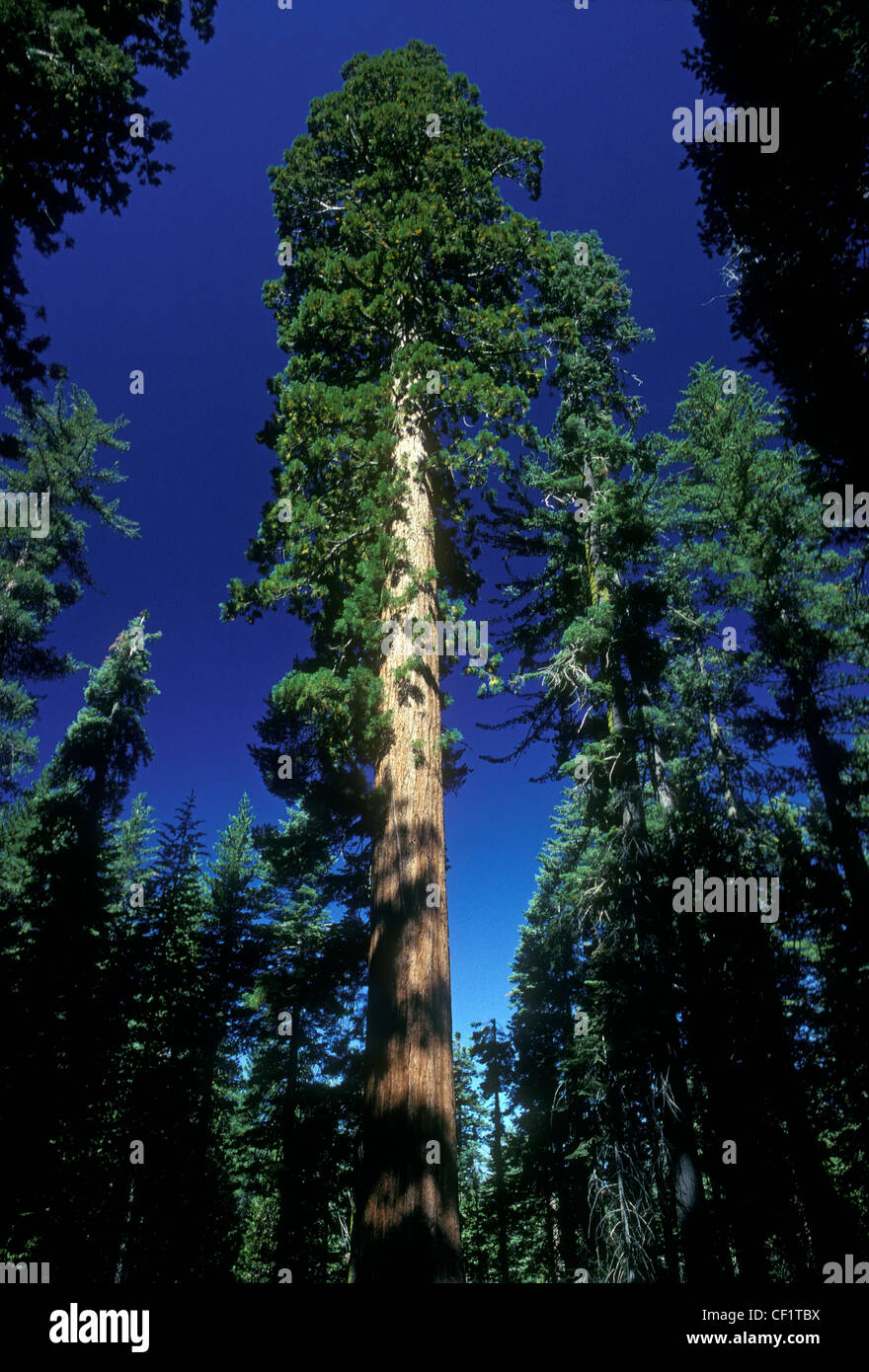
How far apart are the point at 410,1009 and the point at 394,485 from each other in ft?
16.9

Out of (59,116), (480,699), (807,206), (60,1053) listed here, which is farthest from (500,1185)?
(59,116)

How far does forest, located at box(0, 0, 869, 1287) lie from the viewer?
5.85 m

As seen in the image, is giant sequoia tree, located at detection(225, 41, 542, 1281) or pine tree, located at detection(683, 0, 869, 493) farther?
pine tree, located at detection(683, 0, 869, 493)

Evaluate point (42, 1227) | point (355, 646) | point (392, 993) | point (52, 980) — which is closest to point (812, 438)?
point (355, 646)

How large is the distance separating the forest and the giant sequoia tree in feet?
0.13

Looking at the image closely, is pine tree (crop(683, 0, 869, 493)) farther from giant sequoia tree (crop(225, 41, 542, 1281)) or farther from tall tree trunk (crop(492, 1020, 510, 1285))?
tall tree trunk (crop(492, 1020, 510, 1285))

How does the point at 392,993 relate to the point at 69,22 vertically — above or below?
below

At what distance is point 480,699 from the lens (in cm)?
702

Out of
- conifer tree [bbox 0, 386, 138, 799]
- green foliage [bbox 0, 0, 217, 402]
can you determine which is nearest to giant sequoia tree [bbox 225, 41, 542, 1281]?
green foliage [bbox 0, 0, 217, 402]

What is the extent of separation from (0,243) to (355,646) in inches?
250

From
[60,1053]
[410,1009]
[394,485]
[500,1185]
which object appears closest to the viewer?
[410,1009]

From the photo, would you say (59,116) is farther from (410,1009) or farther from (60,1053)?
(60,1053)

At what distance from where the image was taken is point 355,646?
257 inches

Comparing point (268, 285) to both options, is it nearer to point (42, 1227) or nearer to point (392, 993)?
point (392, 993)
